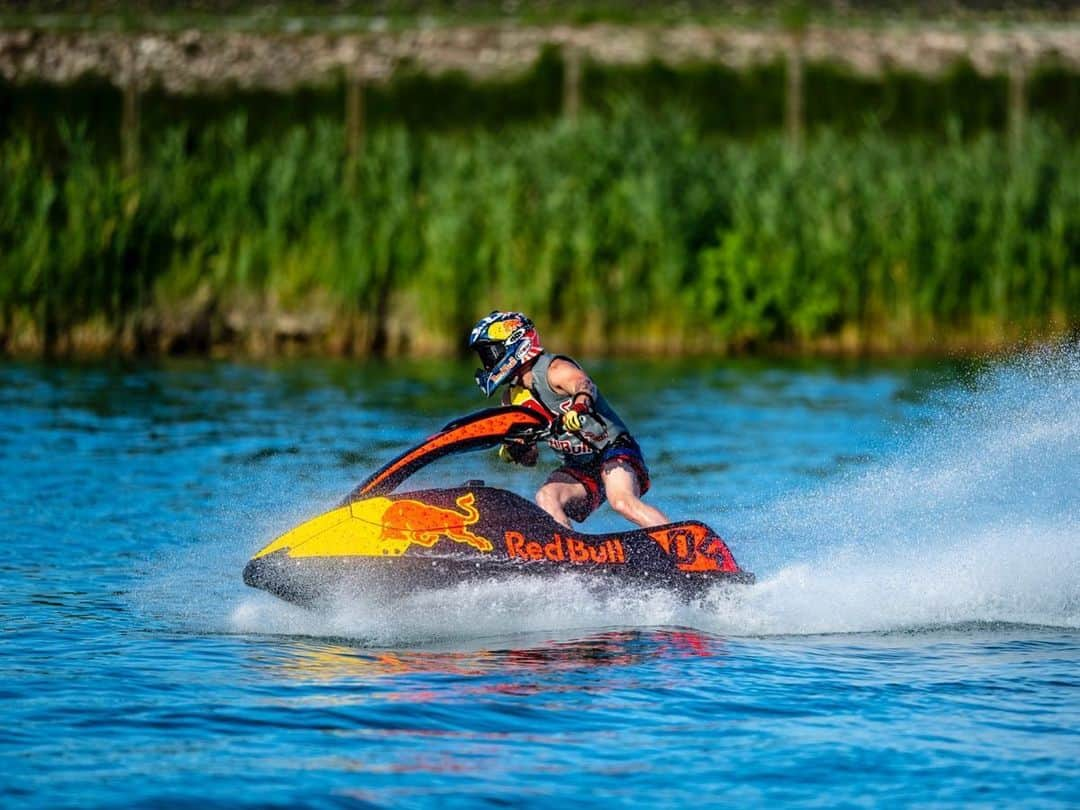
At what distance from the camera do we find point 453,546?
9.29 m

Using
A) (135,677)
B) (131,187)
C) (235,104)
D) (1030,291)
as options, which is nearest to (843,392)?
(1030,291)

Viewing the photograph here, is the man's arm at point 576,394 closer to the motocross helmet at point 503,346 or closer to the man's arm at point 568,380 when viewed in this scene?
the man's arm at point 568,380

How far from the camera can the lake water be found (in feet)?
22.1

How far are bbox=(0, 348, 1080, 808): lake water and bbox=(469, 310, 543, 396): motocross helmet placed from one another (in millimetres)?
1245

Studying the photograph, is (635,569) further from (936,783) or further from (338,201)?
(338,201)

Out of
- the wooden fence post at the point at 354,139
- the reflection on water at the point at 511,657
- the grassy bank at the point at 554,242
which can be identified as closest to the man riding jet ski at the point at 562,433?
the reflection on water at the point at 511,657

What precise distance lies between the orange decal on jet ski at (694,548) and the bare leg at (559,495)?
0.53 meters

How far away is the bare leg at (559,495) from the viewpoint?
991 centimetres

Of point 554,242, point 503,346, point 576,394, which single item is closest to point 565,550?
point 576,394

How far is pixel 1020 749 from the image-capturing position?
7.09 metres

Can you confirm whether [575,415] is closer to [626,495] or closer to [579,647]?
[626,495]

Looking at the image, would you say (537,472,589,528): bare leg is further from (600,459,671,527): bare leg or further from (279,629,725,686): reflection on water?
(279,629,725,686): reflection on water

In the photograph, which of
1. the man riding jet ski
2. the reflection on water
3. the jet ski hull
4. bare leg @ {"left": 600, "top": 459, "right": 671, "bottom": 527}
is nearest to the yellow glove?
the man riding jet ski

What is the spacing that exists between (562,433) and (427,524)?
109 cm
